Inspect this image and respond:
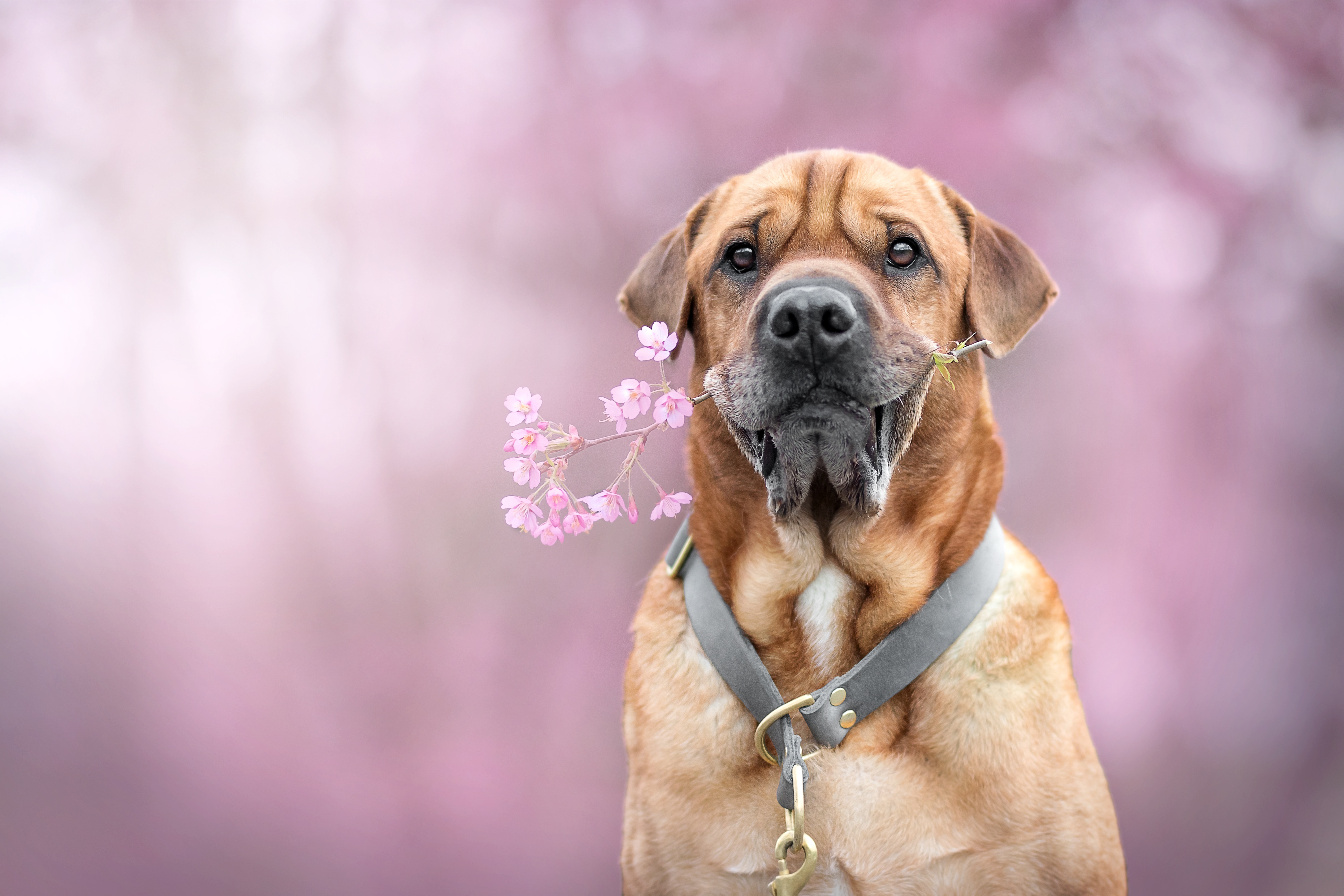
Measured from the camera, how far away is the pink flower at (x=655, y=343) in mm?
2451

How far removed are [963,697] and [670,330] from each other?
53.8 inches

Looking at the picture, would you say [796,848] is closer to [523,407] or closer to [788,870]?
[788,870]

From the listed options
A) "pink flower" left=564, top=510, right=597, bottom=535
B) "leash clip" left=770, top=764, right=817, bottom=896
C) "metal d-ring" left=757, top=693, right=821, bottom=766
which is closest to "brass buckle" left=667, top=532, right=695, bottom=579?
"metal d-ring" left=757, top=693, right=821, bottom=766

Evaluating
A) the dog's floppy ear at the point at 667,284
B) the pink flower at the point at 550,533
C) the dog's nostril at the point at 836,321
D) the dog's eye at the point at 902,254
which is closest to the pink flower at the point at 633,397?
the pink flower at the point at 550,533

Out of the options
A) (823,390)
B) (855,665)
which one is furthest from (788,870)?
(823,390)

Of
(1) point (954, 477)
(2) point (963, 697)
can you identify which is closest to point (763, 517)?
(1) point (954, 477)

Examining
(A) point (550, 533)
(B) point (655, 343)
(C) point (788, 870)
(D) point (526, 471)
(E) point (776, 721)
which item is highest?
(B) point (655, 343)

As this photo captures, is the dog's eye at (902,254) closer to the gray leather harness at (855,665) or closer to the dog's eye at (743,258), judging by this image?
the dog's eye at (743,258)

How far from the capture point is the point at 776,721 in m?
2.76

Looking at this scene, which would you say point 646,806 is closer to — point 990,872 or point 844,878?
point 844,878

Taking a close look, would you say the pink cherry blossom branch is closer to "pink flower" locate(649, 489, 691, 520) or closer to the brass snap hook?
"pink flower" locate(649, 489, 691, 520)

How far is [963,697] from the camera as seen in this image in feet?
9.27

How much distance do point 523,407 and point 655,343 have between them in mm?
356

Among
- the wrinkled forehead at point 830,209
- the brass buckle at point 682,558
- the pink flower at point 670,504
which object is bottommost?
the brass buckle at point 682,558
